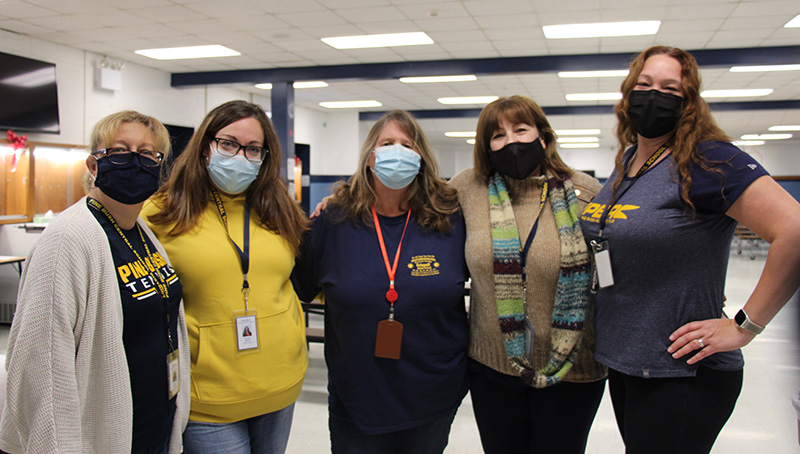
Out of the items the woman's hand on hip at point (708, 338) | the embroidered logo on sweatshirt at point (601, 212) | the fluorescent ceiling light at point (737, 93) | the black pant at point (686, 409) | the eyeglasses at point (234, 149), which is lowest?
the black pant at point (686, 409)

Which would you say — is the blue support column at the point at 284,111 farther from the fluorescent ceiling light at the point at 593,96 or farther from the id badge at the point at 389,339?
the id badge at the point at 389,339

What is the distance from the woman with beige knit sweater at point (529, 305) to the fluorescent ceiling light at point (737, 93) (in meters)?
10.9

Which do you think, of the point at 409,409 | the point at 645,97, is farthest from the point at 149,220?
the point at 645,97

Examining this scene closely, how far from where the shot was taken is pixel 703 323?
155 centimetres

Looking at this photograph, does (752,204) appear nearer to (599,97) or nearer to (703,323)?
(703,323)

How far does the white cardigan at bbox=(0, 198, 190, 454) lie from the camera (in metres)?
1.27

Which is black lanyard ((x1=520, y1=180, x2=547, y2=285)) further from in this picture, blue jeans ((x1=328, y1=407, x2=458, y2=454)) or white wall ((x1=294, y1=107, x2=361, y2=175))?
Answer: white wall ((x1=294, y1=107, x2=361, y2=175))

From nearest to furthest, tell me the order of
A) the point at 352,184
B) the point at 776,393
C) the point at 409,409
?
the point at 409,409, the point at 352,184, the point at 776,393

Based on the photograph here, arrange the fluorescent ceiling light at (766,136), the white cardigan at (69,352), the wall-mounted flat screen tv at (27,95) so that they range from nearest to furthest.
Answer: the white cardigan at (69,352), the wall-mounted flat screen tv at (27,95), the fluorescent ceiling light at (766,136)

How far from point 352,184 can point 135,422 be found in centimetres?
105

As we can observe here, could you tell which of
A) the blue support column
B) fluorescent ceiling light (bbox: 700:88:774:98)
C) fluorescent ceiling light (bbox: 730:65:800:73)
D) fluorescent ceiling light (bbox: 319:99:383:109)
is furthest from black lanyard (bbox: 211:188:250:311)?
fluorescent ceiling light (bbox: 700:88:774:98)

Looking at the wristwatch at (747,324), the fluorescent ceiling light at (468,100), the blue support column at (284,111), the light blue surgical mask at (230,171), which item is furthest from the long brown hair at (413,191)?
the fluorescent ceiling light at (468,100)

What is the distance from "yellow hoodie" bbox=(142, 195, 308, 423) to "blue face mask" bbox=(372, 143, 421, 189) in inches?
18.8

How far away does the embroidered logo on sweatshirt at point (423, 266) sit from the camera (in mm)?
1823
